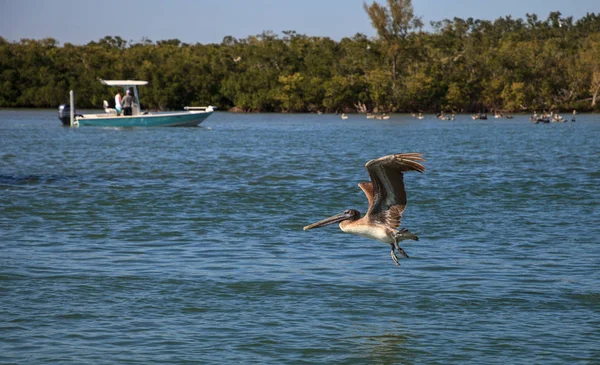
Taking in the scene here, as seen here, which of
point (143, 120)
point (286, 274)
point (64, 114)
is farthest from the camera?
point (64, 114)

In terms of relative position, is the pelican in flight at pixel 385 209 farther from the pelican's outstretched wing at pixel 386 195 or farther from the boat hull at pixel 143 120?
the boat hull at pixel 143 120

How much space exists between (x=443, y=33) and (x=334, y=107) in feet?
59.2

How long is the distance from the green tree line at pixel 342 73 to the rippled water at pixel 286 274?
79.7 metres

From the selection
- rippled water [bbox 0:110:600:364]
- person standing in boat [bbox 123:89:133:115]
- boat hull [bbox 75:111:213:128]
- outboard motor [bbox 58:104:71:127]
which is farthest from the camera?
outboard motor [bbox 58:104:71:127]

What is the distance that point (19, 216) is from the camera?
19766 mm

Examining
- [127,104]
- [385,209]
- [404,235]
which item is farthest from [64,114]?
[404,235]

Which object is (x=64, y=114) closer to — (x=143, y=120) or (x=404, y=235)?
(x=143, y=120)

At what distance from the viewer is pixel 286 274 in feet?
44.9

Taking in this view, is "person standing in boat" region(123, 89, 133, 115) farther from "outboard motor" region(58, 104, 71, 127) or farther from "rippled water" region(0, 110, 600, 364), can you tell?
"rippled water" region(0, 110, 600, 364)

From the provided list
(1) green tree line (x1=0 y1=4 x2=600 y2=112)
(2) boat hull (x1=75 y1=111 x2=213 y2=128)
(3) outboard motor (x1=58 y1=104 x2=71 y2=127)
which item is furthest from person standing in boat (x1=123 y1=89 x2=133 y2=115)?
(1) green tree line (x1=0 y1=4 x2=600 y2=112)

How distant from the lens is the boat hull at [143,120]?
54906mm

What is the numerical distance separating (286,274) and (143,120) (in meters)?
42.6

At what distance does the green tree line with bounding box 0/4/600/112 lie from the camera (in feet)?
352

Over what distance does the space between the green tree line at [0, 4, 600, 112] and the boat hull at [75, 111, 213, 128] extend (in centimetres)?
5071
